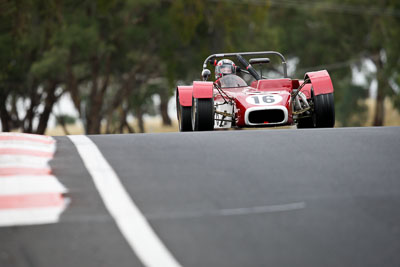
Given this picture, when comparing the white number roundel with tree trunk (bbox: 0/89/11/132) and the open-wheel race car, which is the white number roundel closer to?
the open-wheel race car

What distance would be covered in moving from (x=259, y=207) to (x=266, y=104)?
5502mm

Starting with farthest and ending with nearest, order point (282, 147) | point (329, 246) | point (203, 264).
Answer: point (282, 147)
point (329, 246)
point (203, 264)

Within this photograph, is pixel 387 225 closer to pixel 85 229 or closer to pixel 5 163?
pixel 85 229

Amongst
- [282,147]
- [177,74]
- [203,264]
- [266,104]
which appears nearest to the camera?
[203,264]

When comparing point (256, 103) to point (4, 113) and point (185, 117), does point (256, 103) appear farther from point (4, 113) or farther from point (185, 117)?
point (4, 113)

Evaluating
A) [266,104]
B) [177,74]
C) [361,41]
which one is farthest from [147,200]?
[361,41]

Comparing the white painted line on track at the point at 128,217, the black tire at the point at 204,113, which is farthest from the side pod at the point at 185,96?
the white painted line on track at the point at 128,217

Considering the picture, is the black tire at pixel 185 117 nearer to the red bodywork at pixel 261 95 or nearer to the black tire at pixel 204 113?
the red bodywork at pixel 261 95

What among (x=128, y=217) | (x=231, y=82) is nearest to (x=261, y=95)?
(x=231, y=82)

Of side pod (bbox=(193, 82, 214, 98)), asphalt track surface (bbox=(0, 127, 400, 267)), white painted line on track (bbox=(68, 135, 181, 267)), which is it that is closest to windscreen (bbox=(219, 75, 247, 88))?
side pod (bbox=(193, 82, 214, 98))

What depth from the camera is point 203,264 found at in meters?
3.64

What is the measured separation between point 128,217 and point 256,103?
5.98m

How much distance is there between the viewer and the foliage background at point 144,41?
88.6ft

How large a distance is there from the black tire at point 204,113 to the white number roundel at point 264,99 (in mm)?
626
